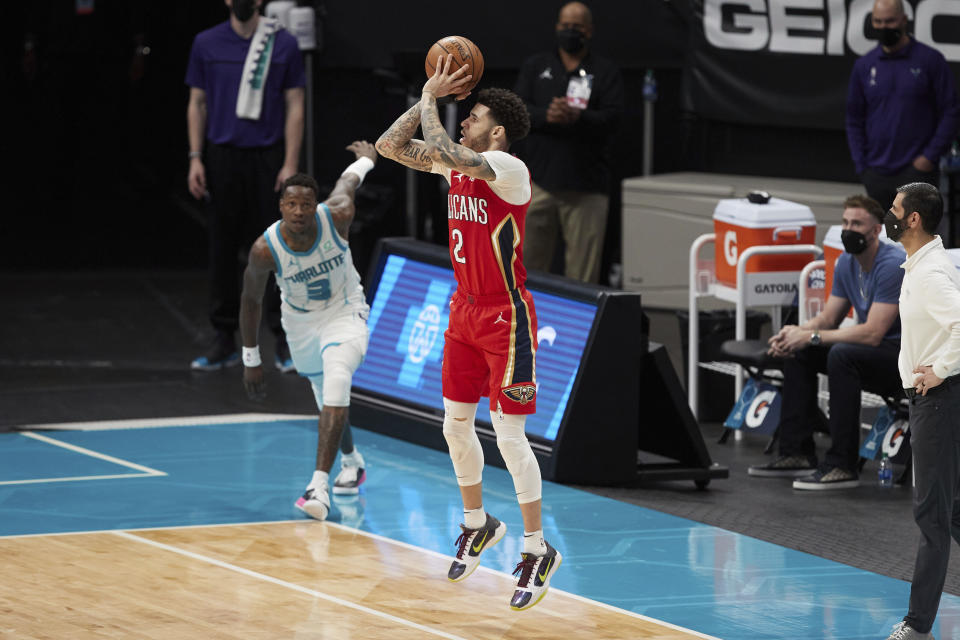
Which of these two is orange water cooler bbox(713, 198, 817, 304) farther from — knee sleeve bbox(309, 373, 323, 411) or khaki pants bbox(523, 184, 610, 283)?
knee sleeve bbox(309, 373, 323, 411)

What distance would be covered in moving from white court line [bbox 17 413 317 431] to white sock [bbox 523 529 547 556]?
3.81 meters

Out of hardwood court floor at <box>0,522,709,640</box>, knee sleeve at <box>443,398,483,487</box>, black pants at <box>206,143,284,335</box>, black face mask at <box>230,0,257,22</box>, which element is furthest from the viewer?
black pants at <box>206,143,284,335</box>

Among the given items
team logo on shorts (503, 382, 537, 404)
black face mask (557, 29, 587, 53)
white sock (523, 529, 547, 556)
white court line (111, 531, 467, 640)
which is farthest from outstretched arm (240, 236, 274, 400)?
black face mask (557, 29, 587, 53)

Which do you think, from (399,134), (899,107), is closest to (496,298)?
(399,134)

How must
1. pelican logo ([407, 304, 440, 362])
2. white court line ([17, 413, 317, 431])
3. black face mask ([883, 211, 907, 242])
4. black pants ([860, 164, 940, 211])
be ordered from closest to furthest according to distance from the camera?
black face mask ([883, 211, 907, 242])
pelican logo ([407, 304, 440, 362])
white court line ([17, 413, 317, 431])
black pants ([860, 164, 940, 211])

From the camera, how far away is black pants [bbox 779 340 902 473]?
818 centimetres

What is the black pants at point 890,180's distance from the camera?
399 inches

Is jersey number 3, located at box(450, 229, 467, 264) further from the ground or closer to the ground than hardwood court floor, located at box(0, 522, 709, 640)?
further from the ground

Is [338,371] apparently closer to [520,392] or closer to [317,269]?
[317,269]

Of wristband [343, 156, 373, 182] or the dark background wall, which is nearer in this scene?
wristband [343, 156, 373, 182]

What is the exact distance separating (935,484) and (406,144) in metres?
2.35

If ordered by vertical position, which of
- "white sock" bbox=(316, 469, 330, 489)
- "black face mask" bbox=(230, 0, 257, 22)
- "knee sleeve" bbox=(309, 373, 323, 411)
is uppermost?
"black face mask" bbox=(230, 0, 257, 22)

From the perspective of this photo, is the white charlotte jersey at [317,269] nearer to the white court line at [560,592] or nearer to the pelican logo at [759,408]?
the white court line at [560,592]

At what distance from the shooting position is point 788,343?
8.47 meters
